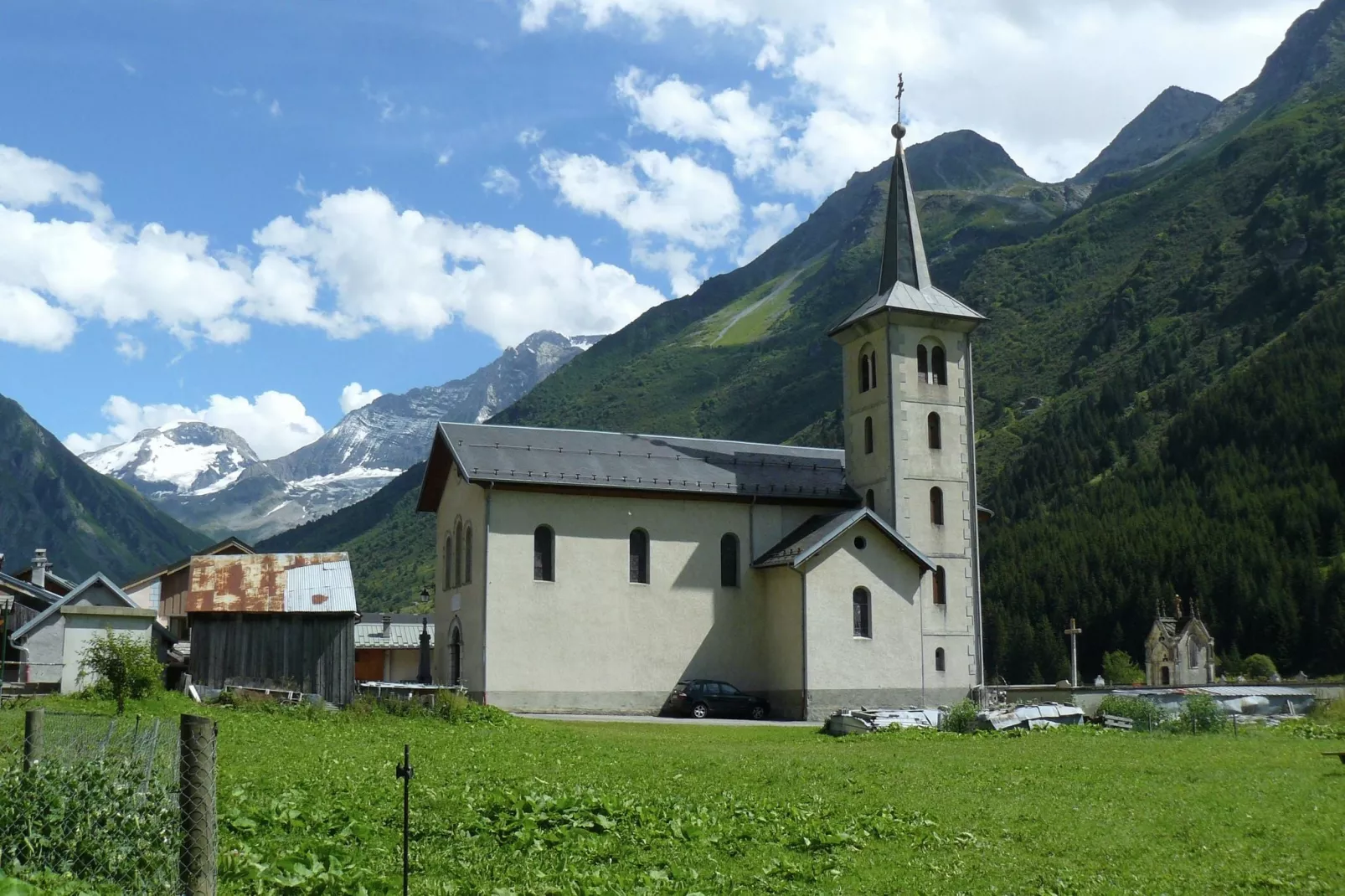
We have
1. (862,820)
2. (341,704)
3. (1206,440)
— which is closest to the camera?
(862,820)

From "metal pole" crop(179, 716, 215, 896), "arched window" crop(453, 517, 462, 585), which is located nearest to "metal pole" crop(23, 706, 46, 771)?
"metal pole" crop(179, 716, 215, 896)

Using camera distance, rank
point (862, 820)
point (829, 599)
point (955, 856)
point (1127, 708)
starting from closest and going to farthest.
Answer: point (955, 856)
point (862, 820)
point (1127, 708)
point (829, 599)

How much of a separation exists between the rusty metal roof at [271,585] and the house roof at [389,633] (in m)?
28.5

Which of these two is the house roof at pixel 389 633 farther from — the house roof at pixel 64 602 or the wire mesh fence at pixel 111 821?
the wire mesh fence at pixel 111 821

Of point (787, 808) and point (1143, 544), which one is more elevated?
point (1143, 544)

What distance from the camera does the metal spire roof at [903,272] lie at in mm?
45281

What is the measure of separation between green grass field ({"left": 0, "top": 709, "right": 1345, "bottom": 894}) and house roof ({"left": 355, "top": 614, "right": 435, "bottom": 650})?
48889mm

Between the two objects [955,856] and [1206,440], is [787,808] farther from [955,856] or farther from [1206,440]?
[1206,440]

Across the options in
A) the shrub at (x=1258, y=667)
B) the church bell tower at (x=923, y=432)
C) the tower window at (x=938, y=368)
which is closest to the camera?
the church bell tower at (x=923, y=432)

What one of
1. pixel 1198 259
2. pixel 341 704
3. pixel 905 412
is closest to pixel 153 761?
pixel 341 704

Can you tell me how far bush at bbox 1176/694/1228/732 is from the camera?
2889cm

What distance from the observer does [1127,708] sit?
30812 mm

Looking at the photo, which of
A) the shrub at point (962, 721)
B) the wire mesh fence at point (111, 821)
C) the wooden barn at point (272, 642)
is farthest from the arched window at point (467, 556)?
the wire mesh fence at point (111, 821)

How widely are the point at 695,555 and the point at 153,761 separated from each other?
3188 cm
